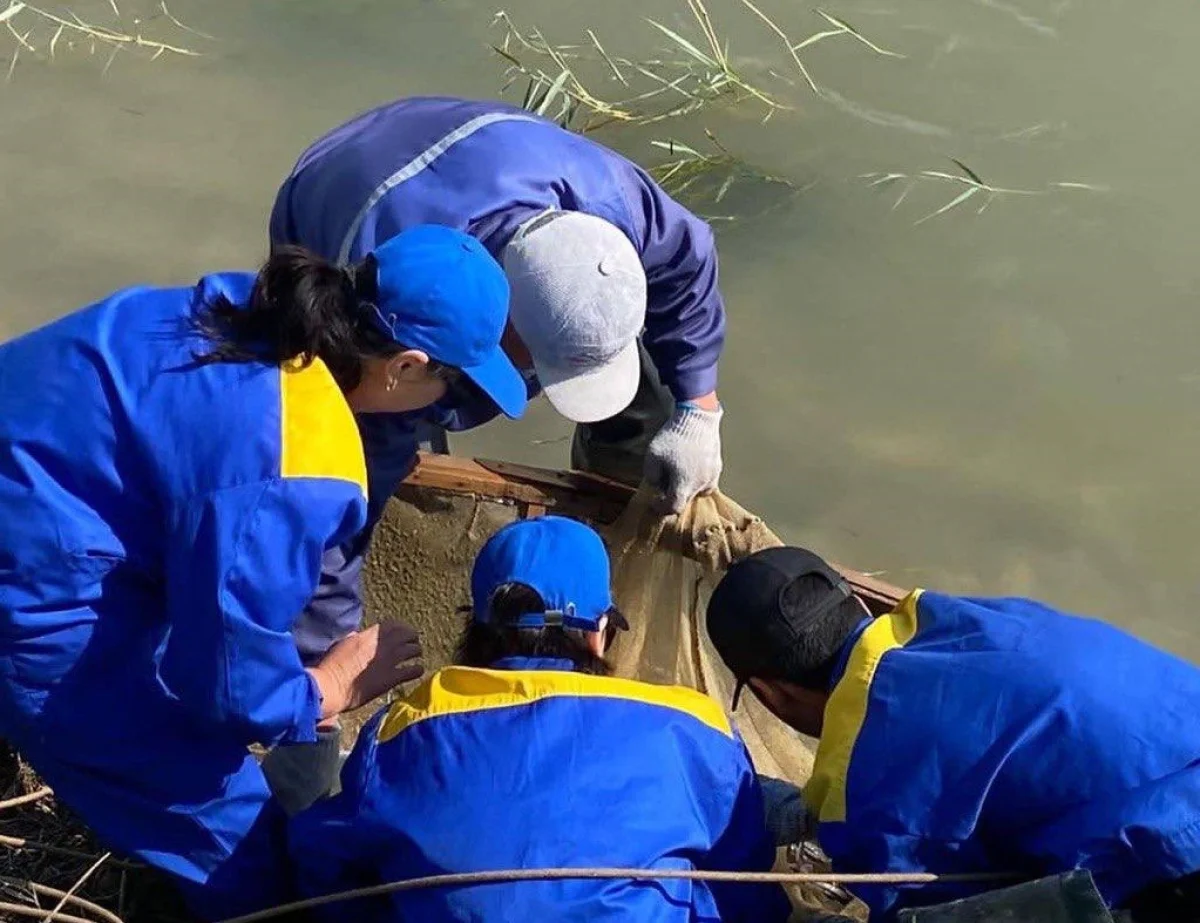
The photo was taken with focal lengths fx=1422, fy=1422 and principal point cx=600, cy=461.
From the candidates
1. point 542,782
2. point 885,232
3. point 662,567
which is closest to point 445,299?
point 542,782

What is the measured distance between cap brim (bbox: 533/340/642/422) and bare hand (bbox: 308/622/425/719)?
1.30 feet

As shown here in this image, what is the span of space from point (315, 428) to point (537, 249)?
20.2 inches

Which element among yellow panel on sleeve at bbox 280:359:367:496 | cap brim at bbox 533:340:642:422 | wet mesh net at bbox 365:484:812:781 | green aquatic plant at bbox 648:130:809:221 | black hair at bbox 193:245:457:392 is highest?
black hair at bbox 193:245:457:392

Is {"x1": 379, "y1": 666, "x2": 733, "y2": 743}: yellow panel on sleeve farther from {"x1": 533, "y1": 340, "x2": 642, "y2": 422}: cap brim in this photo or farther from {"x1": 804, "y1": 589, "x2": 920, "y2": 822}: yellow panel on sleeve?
{"x1": 533, "y1": 340, "x2": 642, "y2": 422}: cap brim

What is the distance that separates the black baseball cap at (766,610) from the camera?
1638mm

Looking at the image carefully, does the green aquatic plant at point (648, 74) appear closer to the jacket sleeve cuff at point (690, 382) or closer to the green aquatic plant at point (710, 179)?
the green aquatic plant at point (710, 179)

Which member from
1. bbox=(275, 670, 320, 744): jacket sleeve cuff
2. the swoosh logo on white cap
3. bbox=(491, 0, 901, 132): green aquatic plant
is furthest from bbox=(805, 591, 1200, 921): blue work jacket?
bbox=(491, 0, 901, 132): green aquatic plant

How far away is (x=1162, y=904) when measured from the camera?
1494 millimetres

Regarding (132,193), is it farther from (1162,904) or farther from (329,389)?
(1162,904)

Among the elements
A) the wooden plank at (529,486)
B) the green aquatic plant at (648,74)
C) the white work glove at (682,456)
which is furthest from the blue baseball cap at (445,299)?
the green aquatic plant at (648,74)

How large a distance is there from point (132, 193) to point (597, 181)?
2.46 m

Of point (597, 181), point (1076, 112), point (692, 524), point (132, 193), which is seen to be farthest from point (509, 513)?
point (1076, 112)

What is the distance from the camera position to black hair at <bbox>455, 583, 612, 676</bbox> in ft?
5.48

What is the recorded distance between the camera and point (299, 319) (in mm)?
1542
